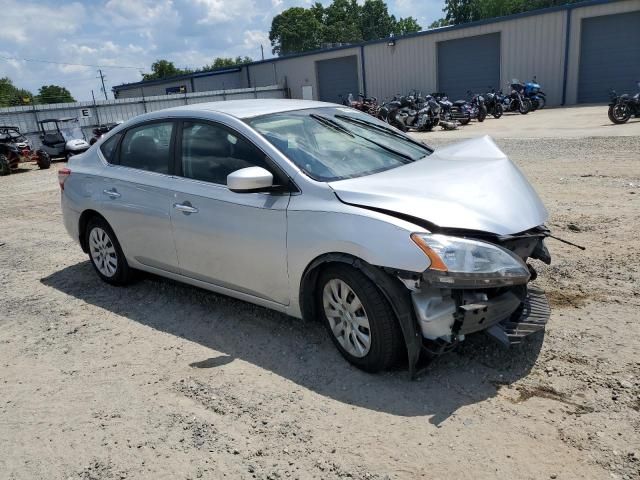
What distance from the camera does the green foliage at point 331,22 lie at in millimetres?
93500

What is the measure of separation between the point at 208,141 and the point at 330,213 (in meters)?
1.40

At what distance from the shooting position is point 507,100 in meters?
23.2

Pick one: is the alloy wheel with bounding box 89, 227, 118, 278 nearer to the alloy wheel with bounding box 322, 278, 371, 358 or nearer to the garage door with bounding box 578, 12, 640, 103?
the alloy wheel with bounding box 322, 278, 371, 358

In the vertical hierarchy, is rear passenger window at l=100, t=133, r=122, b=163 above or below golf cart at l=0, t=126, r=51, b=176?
above

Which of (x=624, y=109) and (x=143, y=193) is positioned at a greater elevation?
(x=143, y=193)

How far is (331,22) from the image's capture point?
313ft

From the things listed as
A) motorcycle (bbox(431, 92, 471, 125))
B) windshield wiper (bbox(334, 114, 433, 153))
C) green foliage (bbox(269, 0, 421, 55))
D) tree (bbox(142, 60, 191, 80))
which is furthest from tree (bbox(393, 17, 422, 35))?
windshield wiper (bbox(334, 114, 433, 153))

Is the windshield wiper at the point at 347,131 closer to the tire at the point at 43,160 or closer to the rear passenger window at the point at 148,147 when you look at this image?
the rear passenger window at the point at 148,147

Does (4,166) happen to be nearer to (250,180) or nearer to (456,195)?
(250,180)

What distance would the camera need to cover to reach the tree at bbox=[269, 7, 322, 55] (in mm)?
93669

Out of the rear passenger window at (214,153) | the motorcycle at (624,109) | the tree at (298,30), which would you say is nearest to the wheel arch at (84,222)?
the rear passenger window at (214,153)

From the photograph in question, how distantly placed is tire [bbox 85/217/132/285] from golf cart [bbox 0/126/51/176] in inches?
535

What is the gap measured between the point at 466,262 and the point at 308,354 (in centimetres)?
135

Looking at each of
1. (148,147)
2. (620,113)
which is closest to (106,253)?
(148,147)
